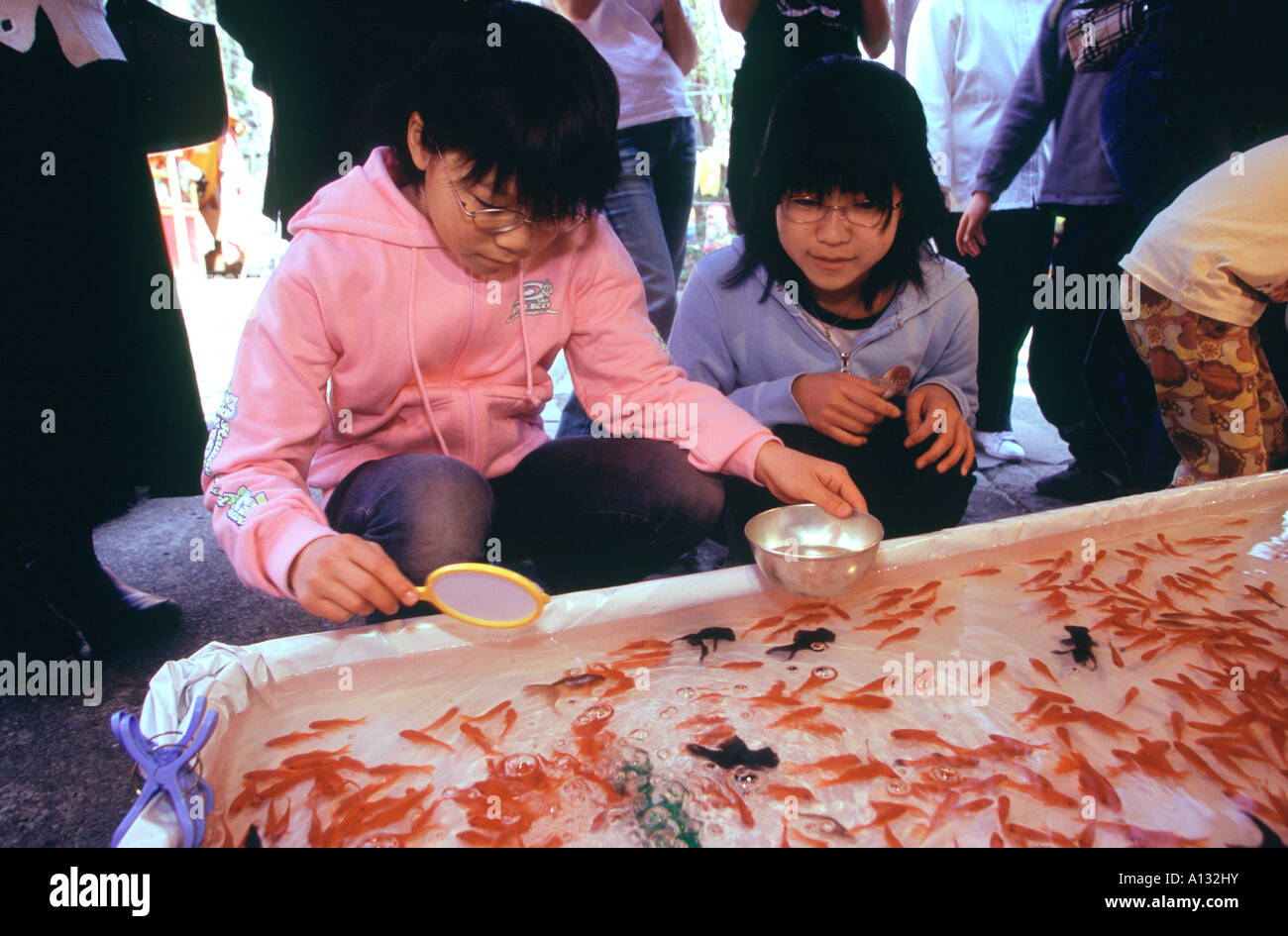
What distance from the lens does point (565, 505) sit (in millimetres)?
1550

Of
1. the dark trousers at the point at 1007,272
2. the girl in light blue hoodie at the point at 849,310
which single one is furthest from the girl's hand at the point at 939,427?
the dark trousers at the point at 1007,272

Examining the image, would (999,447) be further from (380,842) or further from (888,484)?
(380,842)

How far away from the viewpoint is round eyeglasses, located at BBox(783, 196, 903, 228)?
160 cm

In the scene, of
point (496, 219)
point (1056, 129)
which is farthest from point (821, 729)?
point (1056, 129)

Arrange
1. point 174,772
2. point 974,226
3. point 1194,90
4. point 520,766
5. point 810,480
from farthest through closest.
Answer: point 974,226 < point 1194,90 < point 810,480 < point 520,766 < point 174,772

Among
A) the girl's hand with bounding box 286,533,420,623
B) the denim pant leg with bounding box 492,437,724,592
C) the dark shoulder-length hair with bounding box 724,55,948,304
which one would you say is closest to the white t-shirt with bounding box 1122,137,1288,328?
the dark shoulder-length hair with bounding box 724,55,948,304

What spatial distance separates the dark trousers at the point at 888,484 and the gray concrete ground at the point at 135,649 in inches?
19.2

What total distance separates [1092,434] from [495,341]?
2.31 metres

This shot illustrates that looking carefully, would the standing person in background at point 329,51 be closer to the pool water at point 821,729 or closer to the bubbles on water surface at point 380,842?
the pool water at point 821,729

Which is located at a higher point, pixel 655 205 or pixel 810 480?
pixel 655 205

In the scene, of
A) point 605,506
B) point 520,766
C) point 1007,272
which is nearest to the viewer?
point 520,766

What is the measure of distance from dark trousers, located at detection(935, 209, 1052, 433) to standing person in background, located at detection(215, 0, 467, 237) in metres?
2.19

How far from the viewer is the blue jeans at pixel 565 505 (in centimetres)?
134

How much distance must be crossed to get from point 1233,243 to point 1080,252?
109 cm
